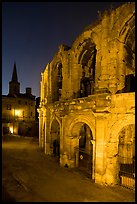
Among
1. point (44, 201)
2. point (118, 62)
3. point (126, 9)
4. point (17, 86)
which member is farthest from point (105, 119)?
point (17, 86)

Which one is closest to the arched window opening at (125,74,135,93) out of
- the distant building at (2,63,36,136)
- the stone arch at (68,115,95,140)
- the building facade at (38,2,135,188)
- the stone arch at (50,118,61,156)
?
the building facade at (38,2,135,188)

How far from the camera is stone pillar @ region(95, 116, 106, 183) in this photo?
11.5 metres

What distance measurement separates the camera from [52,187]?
35.9ft

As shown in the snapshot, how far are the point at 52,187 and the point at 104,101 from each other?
584 centimetres

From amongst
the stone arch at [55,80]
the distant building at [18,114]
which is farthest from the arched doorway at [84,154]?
the distant building at [18,114]

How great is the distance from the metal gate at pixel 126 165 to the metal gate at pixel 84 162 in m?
2.27

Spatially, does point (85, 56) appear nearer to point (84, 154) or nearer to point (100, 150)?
point (100, 150)

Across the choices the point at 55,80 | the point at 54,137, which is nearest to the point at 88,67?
the point at 55,80

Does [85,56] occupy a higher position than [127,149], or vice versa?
[85,56]

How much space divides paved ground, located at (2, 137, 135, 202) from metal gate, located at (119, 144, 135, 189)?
690 millimetres

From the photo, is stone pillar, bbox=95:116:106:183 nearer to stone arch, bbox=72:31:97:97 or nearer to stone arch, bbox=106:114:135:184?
stone arch, bbox=106:114:135:184

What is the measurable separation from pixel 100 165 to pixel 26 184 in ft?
14.9

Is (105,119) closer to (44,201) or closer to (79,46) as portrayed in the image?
(44,201)

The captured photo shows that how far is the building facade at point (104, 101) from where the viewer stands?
11.3 metres
